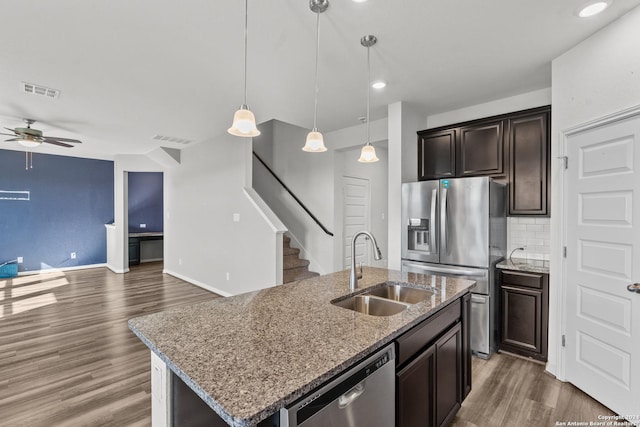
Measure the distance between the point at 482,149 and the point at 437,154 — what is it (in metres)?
0.50

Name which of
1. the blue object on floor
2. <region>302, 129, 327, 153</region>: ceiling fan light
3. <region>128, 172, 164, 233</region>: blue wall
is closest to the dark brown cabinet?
<region>302, 129, 327, 153</region>: ceiling fan light

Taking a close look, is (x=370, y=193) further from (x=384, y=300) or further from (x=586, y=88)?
(x=384, y=300)

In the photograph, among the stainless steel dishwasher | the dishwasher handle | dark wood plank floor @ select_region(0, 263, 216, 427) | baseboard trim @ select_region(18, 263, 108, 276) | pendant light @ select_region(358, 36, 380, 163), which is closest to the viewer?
the stainless steel dishwasher

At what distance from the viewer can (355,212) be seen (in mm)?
5426

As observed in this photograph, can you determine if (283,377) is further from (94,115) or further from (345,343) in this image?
(94,115)

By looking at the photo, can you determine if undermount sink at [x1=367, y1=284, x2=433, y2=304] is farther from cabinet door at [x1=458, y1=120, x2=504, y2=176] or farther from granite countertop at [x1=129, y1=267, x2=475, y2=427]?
cabinet door at [x1=458, y1=120, x2=504, y2=176]

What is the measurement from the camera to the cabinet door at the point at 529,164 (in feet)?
9.78

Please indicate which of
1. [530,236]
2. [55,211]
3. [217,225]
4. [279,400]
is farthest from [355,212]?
[55,211]

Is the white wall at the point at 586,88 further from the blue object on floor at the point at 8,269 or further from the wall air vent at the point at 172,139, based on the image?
the blue object on floor at the point at 8,269

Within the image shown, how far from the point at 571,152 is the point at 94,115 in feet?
17.6

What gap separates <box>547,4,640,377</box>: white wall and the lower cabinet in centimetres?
118

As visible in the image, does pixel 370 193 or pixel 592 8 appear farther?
pixel 370 193

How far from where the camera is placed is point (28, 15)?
2008mm

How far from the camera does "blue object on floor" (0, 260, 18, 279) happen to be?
629 centimetres
